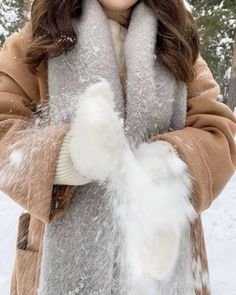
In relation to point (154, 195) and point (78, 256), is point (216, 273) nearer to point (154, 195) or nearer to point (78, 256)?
point (78, 256)

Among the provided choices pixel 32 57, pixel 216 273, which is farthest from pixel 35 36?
pixel 216 273

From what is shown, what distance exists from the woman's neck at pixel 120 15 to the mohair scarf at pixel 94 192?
0.13m

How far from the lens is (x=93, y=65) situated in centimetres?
144

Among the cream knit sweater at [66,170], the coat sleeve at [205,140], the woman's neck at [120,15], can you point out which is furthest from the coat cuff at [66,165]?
the woman's neck at [120,15]

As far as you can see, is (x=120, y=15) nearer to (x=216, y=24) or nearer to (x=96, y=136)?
(x=96, y=136)

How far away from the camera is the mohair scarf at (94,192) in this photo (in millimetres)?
1414

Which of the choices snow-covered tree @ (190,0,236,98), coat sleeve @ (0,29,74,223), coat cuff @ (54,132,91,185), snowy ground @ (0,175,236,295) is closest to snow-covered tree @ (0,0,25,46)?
snow-covered tree @ (190,0,236,98)

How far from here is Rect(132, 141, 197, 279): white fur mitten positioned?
1180 mm

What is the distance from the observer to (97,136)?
112 cm

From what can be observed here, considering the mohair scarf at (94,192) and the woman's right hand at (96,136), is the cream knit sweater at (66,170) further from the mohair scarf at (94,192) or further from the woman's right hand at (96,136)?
the mohair scarf at (94,192)

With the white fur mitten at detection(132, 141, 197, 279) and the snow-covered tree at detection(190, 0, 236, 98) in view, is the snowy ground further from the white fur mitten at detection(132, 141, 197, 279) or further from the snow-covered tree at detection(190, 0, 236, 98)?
the snow-covered tree at detection(190, 0, 236, 98)

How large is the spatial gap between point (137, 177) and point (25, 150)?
0.32 m

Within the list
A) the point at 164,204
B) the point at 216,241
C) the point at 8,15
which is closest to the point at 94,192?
the point at 164,204

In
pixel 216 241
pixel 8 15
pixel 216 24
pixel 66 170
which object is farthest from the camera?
pixel 8 15
